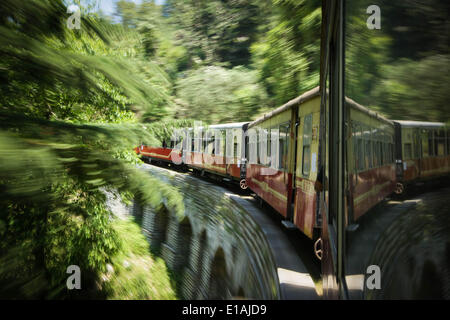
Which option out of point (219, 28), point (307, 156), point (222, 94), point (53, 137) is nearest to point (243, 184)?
point (222, 94)

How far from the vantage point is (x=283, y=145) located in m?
6.81

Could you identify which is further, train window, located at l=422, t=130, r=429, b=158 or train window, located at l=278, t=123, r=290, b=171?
train window, located at l=278, t=123, r=290, b=171

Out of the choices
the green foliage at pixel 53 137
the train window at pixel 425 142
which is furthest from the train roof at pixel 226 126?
the train window at pixel 425 142

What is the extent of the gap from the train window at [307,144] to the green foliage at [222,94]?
553 cm

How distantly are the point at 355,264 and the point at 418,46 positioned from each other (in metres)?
0.71

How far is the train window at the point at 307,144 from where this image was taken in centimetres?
541

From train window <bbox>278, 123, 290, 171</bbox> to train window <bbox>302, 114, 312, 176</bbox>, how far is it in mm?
851

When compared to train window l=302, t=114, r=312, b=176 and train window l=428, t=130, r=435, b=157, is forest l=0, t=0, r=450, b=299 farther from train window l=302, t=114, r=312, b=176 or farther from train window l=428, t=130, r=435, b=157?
train window l=302, t=114, r=312, b=176

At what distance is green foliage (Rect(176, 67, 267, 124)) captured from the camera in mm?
10938

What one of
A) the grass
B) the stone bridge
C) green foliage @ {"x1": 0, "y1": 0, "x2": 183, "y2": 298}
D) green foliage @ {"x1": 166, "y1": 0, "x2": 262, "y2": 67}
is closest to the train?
green foliage @ {"x1": 0, "y1": 0, "x2": 183, "y2": 298}

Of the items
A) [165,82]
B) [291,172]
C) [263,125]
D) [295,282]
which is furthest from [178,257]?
[165,82]

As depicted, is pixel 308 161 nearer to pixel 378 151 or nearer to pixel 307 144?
pixel 307 144

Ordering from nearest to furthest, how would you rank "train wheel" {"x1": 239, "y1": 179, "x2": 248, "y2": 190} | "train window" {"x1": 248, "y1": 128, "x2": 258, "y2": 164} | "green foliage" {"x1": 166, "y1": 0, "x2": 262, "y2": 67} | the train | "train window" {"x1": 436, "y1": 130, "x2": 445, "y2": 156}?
"train window" {"x1": 436, "y1": 130, "x2": 445, "y2": 156} < the train < "train window" {"x1": 248, "y1": 128, "x2": 258, "y2": 164} < "train wheel" {"x1": 239, "y1": 179, "x2": 248, "y2": 190} < "green foliage" {"x1": 166, "y1": 0, "x2": 262, "y2": 67}

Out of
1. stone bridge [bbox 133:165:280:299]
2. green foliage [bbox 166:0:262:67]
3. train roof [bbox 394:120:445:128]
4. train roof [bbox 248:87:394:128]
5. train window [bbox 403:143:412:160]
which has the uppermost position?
green foliage [bbox 166:0:262:67]
